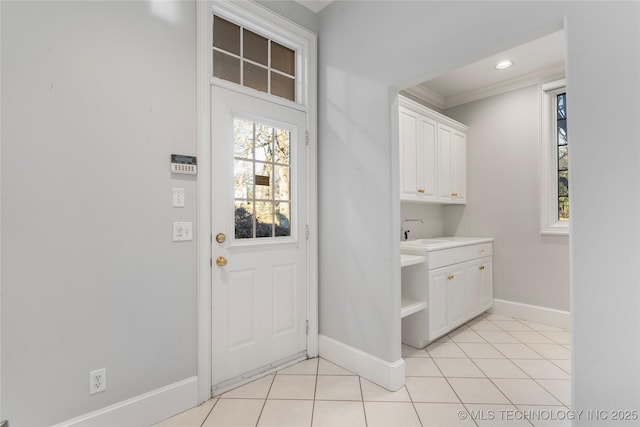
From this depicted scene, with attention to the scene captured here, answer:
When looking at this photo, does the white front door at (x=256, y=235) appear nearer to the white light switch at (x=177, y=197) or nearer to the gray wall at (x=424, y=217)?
the white light switch at (x=177, y=197)

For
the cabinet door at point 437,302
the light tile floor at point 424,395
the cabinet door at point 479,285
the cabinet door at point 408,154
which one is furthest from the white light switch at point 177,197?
the cabinet door at point 479,285

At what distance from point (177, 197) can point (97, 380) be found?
1.07m

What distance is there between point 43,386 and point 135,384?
41 cm

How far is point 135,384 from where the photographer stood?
175 centimetres

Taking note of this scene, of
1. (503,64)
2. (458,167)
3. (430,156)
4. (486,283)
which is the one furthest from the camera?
(458,167)

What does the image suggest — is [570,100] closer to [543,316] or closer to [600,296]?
[600,296]

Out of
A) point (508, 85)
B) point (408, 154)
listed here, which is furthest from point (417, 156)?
point (508, 85)

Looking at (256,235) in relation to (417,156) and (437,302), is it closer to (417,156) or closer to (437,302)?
(437,302)

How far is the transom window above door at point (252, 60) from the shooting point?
2176 mm

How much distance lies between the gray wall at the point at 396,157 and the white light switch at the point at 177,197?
3.75 ft

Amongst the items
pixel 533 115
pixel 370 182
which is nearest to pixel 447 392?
pixel 370 182

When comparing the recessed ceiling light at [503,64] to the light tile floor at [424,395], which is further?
the recessed ceiling light at [503,64]

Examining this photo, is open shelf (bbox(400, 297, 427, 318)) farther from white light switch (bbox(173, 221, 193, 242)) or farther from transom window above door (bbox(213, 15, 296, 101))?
transom window above door (bbox(213, 15, 296, 101))

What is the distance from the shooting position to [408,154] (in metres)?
3.04
